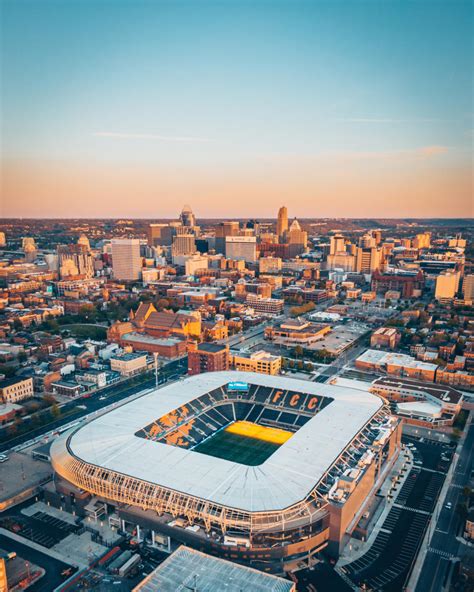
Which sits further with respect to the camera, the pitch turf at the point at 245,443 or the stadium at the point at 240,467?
the pitch turf at the point at 245,443

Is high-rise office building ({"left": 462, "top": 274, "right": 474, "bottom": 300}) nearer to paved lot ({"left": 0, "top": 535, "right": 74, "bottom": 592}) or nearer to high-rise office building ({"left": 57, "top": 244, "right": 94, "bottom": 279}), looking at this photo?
high-rise office building ({"left": 57, "top": 244, "right": 94, "bottom": 279})

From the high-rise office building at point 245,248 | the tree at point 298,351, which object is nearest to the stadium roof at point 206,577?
the tree at point 298,351

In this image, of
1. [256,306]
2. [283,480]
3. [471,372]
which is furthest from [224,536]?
[256,306]

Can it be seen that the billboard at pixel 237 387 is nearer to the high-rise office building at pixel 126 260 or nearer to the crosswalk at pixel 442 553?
the crosswalk at pixel 442 553

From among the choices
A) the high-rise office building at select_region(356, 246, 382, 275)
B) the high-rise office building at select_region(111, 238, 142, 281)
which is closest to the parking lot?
the high-rise office building at select_region(356, 246, 382, 275)

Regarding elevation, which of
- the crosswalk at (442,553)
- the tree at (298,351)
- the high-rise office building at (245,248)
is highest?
the high-rise office building at (245,248)

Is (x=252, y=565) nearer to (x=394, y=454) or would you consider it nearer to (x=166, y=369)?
(x=394, y=454)
